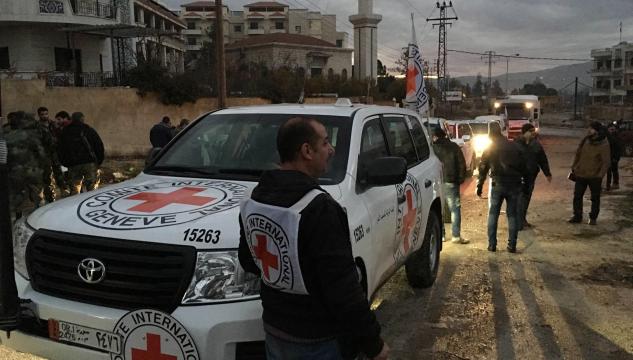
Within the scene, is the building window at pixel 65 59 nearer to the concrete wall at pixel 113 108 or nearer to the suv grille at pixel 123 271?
the concrete wall at pixel 113 108

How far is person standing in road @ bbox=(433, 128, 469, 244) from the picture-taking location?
26.4 ft

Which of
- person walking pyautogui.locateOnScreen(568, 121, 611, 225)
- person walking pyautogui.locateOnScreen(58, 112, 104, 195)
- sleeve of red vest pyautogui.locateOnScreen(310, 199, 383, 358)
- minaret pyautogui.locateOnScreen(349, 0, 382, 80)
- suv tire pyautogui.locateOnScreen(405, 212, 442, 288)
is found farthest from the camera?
minaret pyautogui.locateOnScreen(349, 0, 382, 80)

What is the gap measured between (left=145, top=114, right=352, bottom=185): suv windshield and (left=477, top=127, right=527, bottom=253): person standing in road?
385cm

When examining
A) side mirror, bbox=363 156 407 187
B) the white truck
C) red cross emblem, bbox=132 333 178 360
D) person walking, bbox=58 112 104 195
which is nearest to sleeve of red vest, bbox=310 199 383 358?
red cross emblem, bbox=132 333 178 360

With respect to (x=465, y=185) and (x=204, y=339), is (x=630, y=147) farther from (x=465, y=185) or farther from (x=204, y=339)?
(x=204, y=339)

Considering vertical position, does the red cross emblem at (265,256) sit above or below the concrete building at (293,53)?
below

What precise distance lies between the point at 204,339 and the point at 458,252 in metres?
5.54

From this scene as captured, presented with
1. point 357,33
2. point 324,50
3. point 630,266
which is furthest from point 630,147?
point 324,50

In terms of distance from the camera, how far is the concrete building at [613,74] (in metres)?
86.5

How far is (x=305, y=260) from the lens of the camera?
207 cm

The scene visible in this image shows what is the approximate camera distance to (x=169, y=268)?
2.77 meters

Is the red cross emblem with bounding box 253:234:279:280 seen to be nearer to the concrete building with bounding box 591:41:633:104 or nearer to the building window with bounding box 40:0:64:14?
the building window with bounding box 40:0:64:14

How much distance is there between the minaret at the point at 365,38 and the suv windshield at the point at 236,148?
53.3 meters

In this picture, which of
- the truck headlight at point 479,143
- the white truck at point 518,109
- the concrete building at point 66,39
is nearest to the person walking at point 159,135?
the truck headlight at point 479,143
